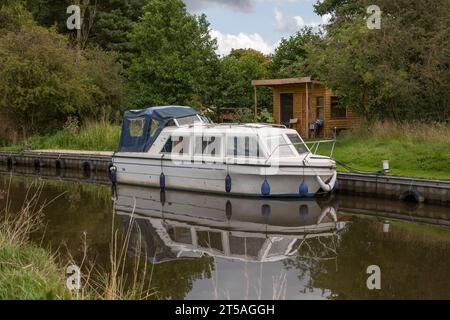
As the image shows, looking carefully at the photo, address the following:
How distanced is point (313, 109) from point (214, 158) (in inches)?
503

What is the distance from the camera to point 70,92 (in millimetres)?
29109

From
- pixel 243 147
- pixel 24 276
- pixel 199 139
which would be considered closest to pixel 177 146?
pixel 199 139

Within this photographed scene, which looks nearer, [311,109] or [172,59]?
[311,109]

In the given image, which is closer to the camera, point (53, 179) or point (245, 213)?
point (245, 213)

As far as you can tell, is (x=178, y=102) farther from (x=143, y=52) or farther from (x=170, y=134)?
(x=170, y=134)

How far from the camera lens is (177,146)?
17938 mm

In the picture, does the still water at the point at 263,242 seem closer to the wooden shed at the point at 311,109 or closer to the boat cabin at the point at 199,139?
the boat cabin at the point at 199,139

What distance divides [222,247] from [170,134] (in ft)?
24.1

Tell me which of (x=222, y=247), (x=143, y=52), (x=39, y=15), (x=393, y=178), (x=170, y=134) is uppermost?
(x=39, y=15)

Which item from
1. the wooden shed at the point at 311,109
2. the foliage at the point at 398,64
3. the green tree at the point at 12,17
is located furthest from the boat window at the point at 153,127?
the green tree at the point at 12,17

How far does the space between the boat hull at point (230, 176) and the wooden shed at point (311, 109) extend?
1120cm

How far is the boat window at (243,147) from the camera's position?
52.8ft

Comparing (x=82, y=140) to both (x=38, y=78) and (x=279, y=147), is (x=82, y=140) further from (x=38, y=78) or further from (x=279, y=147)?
(x=279, y=147)
